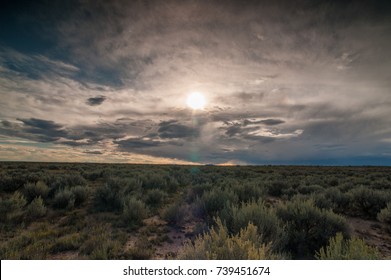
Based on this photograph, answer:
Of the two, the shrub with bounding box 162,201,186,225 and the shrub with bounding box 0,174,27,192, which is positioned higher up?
the shrub with bounding box 0,174,27,192

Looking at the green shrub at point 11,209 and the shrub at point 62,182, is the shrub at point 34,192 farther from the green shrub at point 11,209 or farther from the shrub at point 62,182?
the green shrub at point 11,209

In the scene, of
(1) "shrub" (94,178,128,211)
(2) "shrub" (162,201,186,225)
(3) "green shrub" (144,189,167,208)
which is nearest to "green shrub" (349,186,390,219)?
(2) "shrub" (162,201,186,225)

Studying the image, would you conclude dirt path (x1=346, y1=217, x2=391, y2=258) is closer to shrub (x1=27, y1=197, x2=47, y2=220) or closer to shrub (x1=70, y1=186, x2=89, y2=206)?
shrub (x1=27, y1=197, x2=47, y2=220)

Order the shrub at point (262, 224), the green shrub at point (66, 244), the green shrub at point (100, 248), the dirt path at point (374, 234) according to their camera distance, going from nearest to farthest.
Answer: the shrub at point (262, 224)
the green shrub at point (100, 248)
the green shrub at point (66, 244)
the dirt path at point (374, 234)

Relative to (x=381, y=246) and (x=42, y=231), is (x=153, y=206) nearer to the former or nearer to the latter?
(x=42, y=231)

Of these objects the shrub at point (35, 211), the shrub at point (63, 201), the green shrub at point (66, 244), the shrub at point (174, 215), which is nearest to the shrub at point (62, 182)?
the shrub at point (63, 201)

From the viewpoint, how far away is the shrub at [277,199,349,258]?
507 centimetres

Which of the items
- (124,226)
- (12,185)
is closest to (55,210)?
(124,226)

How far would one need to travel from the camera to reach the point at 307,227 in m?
5.66

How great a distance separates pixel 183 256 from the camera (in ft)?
11.2

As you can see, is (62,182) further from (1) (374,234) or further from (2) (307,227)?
(1) (374,234)

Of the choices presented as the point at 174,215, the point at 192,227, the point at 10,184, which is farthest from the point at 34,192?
the point at 192,227

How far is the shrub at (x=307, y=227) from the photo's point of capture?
5.07 meters
